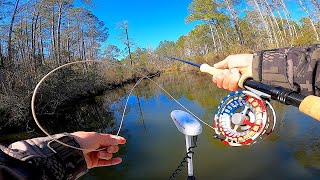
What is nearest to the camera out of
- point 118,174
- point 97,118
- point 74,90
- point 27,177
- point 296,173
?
point 27,177

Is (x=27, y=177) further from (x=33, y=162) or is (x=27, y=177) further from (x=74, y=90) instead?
(x=74, y=90)

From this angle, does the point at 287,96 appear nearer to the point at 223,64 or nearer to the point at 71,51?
the point at 223,64

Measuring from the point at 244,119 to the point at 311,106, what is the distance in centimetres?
57

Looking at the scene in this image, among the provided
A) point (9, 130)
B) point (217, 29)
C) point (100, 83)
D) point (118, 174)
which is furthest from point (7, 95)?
point (217, 29)

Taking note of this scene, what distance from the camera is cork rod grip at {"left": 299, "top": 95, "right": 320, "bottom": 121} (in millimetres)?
1018

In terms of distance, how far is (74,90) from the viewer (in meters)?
16.0

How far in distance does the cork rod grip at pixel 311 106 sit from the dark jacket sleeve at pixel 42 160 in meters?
0.81

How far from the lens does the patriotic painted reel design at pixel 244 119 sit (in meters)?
1.51

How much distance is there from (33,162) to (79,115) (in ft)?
38.7

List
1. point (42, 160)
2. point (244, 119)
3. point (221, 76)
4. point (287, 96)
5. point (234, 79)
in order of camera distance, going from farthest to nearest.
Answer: point (221, 76) < point (234, 79) < point (244, 119) < point (287, 96) < point (42, 160)

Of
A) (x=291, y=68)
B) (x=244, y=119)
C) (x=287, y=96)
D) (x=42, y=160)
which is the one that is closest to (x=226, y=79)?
(x=244, y=119)

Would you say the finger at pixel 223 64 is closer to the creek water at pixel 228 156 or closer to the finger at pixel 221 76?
the finger at pixel 221 76

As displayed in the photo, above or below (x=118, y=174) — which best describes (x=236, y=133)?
above

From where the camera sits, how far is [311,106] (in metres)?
1.04
